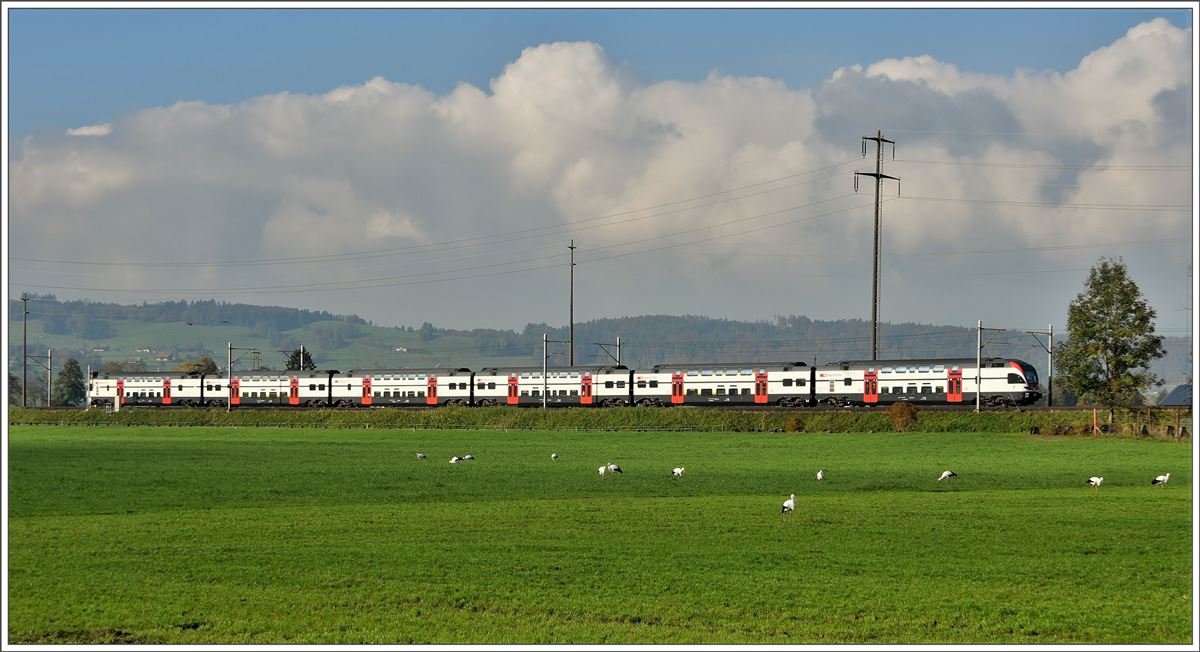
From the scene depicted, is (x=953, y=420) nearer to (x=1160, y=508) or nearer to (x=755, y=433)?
(x=755, y=433)

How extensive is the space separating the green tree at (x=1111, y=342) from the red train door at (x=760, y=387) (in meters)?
29.8

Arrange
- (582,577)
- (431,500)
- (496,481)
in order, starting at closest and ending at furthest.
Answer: (582,577), (431,500), (496,481)

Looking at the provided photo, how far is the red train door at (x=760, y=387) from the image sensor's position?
344 ft

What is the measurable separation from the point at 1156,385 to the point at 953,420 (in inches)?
583

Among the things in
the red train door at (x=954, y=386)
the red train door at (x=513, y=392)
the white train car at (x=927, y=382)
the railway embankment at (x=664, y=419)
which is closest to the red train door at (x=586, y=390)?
the railway embankment at (x=664, y=419)

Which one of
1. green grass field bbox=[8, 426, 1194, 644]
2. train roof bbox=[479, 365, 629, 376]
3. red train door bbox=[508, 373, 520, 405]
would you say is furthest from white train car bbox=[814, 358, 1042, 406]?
green grass field bbox=[8, 426, 1194, 644]

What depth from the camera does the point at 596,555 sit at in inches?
1191

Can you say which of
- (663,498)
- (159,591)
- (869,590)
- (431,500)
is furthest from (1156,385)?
(159,591)

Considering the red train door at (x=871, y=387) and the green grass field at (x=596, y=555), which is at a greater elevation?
the red train door at (x=871, y=387)

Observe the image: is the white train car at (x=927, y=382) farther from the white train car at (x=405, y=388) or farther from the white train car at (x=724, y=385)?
the white train car at (x=405, y=388)

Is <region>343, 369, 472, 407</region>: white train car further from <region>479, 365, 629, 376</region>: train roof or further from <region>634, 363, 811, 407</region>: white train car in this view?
<region>634, 363, 811, 407</region>: white train car

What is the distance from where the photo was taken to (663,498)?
4419 cm

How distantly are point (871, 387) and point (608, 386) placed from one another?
83.6 feet

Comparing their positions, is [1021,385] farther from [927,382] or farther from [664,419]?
[664,419]
